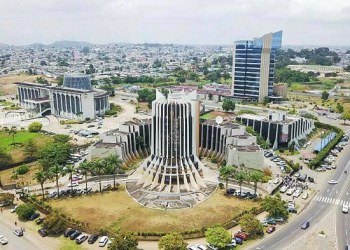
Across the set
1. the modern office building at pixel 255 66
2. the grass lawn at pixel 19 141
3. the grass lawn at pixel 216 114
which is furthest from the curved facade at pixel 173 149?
the modern office building at pixel 255 66

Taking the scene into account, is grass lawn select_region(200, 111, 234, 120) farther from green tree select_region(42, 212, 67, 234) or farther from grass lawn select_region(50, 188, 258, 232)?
green tree select_region(42, 212, 67, 234)

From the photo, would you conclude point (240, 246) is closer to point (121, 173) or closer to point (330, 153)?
point (121, 173)

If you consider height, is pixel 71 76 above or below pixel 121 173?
above

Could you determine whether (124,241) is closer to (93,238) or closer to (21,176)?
A: (93,238)

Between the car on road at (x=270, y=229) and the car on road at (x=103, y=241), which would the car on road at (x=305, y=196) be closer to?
the car on road at (x=270, y=229)

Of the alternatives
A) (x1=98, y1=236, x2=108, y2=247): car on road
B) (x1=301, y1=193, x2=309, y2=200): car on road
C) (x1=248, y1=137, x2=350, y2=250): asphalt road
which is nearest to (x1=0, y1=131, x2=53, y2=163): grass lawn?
(x1=98, y1=236, x2=108, y2=247): car on road

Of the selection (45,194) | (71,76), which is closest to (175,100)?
(45,194)
